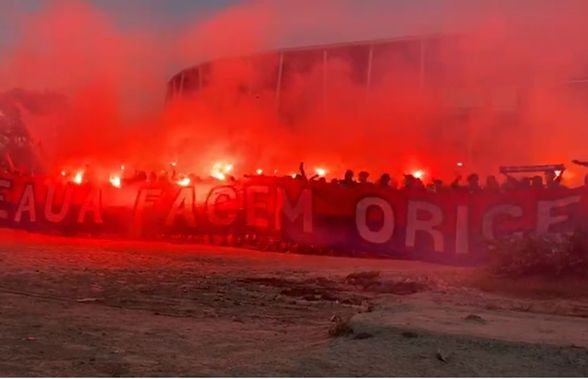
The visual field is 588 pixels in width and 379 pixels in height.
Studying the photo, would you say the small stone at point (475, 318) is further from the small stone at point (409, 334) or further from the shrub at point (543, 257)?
the shrub at point (543, 257)

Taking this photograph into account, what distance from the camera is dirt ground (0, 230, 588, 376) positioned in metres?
3.68

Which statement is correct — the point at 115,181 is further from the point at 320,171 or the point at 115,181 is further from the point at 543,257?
the point at 543,257

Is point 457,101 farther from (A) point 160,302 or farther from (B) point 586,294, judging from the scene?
(A) point 160,302

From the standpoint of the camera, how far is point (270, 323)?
5031mm

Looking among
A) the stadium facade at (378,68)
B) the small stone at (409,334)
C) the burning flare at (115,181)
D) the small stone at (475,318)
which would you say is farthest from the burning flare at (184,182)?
the small stone at (409,334)

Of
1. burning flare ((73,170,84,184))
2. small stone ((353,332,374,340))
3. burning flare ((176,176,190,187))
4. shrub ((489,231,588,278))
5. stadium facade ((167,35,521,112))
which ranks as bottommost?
small stone ((353,332,374,340))

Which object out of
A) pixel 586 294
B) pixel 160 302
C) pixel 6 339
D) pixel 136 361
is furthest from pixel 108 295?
pixel 586 294

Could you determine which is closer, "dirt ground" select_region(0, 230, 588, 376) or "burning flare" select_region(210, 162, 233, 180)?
"dirt ground" select_region(0, 230, 588, 376)

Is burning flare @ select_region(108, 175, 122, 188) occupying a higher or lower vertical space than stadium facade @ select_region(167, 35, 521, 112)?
lower

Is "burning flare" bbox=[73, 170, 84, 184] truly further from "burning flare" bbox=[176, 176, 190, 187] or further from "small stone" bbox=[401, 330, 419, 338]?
"small stone" bbox=[401, 330, 419, 338]

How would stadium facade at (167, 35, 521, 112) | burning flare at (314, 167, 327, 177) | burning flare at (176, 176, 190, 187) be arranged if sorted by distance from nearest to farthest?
burning flare at (176, 176, 190, 187) → stadium facade at (167, 35, 521, 112) → burning flare at (314, 167, 327, 177)

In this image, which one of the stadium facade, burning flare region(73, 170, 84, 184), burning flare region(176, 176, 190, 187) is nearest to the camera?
burning flare region(176, 176, 190, 187)

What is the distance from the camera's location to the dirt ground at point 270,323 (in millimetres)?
3682

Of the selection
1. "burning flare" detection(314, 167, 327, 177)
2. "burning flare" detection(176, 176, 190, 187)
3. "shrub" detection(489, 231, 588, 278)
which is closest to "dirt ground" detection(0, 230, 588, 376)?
"shrub" detection(489, 231, 588, 278)
